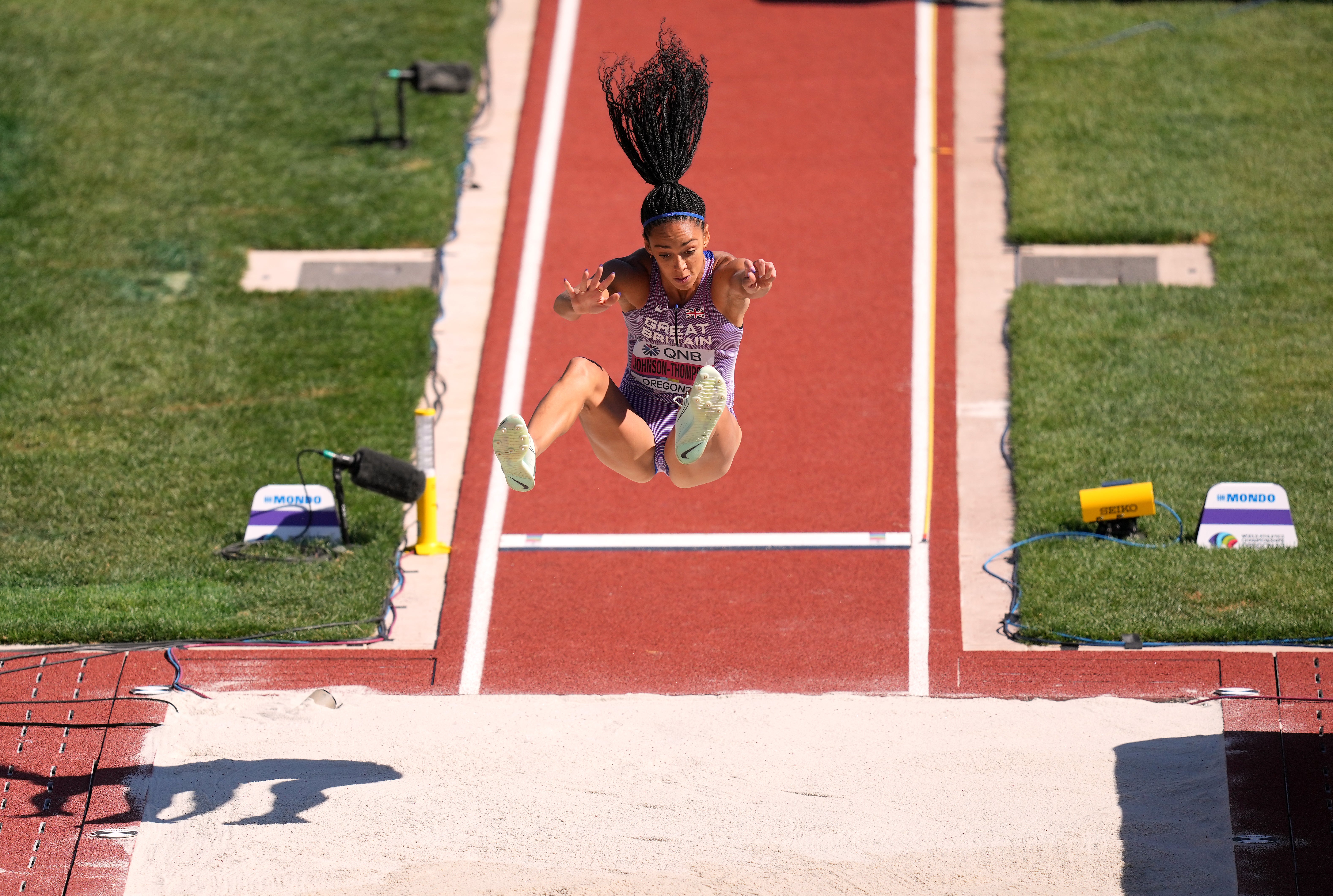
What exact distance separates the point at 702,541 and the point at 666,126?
500 centimetres

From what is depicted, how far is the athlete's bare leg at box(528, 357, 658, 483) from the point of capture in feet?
27.3

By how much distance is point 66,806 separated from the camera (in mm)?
9859

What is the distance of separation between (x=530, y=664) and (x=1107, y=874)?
14.0 ft

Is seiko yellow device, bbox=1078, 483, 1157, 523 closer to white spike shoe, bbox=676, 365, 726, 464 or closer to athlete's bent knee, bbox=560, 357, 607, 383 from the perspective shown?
white spike shoe, bbox=676, 365, 726, 464

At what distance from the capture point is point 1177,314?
47.3ft

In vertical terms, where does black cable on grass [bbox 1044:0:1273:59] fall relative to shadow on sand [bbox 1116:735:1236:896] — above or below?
above

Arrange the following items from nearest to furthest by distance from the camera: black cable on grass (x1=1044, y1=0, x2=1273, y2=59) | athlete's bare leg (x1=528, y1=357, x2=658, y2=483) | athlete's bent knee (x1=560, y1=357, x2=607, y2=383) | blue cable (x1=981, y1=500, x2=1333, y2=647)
→ athlete's bare leg (x1=528, y1=357, x2=658, y2=483) < athlete's bent knee (x1=560, y1=357, x2=607, y2=383) < blue cable (x1=981, y1=500, x2=1333, y2=647) < black cable on grass (x1=1044, y1=0, x2=1273, y2=59)

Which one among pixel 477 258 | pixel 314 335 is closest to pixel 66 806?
pixel 314 335

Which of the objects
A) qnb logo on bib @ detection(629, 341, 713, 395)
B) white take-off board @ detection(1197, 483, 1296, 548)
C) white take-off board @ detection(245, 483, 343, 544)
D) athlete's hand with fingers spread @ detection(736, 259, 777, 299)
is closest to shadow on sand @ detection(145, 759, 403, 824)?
white take-off board @ detection(245, 483, 343, 544)

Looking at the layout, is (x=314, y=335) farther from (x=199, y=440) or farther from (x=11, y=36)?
(x=11, y=36)

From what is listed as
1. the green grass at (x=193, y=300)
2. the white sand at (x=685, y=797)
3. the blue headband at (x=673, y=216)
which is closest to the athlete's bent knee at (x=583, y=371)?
the blue headband at (x=673, y=216)

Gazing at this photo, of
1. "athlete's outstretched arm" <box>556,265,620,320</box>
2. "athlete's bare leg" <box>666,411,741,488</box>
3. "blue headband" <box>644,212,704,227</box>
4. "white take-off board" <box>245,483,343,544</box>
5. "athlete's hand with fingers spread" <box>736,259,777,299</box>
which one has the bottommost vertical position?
"athlete's bare leg" <box>666,411,741,488</box>

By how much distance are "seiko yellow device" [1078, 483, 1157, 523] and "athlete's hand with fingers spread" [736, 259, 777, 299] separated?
4.64m

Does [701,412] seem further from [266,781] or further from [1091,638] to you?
[1091,638]
